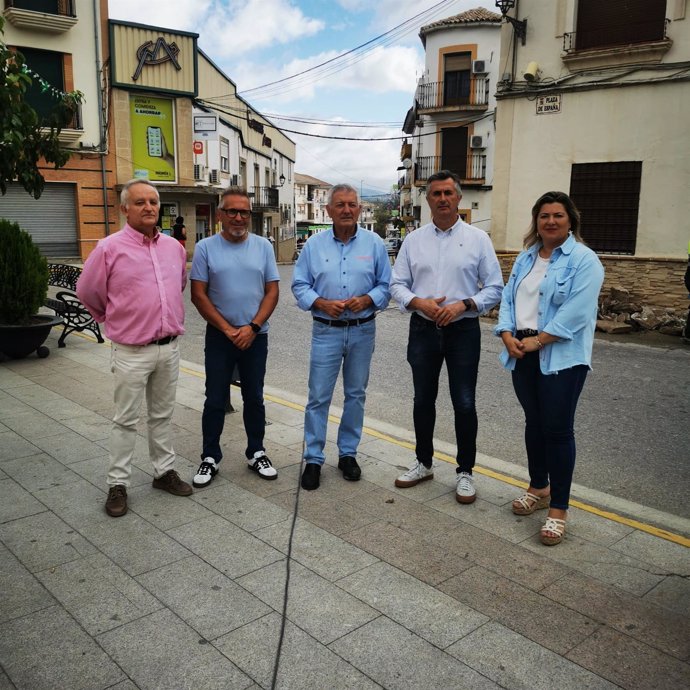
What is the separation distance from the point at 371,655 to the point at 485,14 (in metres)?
33.7

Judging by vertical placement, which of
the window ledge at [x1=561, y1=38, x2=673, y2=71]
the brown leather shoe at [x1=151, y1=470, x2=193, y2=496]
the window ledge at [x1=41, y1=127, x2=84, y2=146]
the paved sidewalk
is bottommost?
the paved sidewalk

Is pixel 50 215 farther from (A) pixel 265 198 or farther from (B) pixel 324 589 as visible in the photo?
(B) pixel 324 589

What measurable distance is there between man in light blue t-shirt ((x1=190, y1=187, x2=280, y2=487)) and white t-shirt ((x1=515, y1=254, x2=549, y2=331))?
1.68 meters

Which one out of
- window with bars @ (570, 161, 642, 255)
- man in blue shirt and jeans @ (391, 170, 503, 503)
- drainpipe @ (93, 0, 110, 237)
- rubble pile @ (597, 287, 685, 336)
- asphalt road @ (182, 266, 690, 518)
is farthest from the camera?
drainpipe @ (93, 0, 110, 237)

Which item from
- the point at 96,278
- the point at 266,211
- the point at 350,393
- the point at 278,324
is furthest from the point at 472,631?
the point at 266,211

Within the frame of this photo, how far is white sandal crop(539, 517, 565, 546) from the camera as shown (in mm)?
3625

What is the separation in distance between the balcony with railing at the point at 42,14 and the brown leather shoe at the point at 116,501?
863 inches

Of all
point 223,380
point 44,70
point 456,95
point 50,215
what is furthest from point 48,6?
point 223,380

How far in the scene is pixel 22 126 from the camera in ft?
15.0

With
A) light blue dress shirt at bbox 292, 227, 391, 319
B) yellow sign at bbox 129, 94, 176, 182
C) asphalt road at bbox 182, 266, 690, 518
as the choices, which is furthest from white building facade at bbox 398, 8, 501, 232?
light blue dress shirt at bbox 292, 227, 391, 319

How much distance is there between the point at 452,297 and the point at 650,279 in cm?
1028

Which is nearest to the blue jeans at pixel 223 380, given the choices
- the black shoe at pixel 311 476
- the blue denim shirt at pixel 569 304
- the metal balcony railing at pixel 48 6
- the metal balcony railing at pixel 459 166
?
the black shoe at pixel 311 476

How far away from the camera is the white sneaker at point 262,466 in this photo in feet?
14.9

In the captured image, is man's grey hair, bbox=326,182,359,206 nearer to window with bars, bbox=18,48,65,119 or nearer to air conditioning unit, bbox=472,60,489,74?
window with bars, bbox=18,48,65,119
